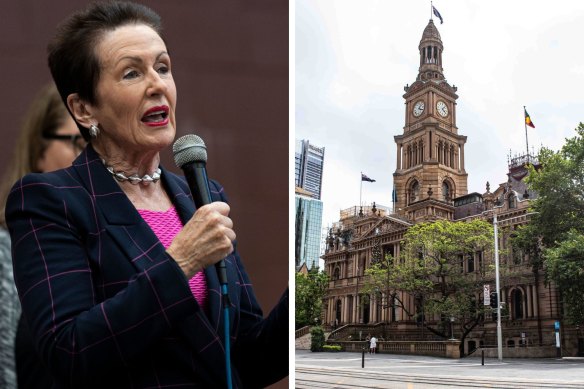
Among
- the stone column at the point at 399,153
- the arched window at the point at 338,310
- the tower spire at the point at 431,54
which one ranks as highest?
the tower spire at the point at 431,54

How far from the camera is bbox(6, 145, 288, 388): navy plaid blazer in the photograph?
26.9 inches

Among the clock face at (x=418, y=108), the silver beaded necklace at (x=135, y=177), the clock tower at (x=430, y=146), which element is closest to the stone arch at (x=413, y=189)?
the clock tower at (x=430, y=146)

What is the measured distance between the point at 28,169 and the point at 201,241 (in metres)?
0.61

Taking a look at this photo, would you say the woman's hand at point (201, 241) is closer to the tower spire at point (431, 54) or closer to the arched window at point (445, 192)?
the tower spire at point (431, 54)

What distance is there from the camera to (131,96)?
88 centimetres

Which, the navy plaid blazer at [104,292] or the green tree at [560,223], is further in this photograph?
the green tree at [560,223]

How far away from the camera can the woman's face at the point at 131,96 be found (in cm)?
88

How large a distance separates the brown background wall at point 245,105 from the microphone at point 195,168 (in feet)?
1.89

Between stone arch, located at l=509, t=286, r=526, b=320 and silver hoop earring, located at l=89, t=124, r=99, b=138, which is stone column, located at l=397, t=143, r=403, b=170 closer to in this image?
stone arch, located at l=509, t=286, r=526, b=320

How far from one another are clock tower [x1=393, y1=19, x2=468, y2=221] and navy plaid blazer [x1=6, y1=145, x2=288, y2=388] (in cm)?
270

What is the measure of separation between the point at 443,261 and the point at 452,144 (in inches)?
30.0

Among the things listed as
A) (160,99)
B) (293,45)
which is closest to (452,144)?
(293,45)

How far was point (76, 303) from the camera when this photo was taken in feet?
2.31

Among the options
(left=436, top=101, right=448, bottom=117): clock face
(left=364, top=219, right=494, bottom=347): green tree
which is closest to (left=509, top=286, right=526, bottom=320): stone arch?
(left=364, top=219, right=494, bottom=347): green tree
